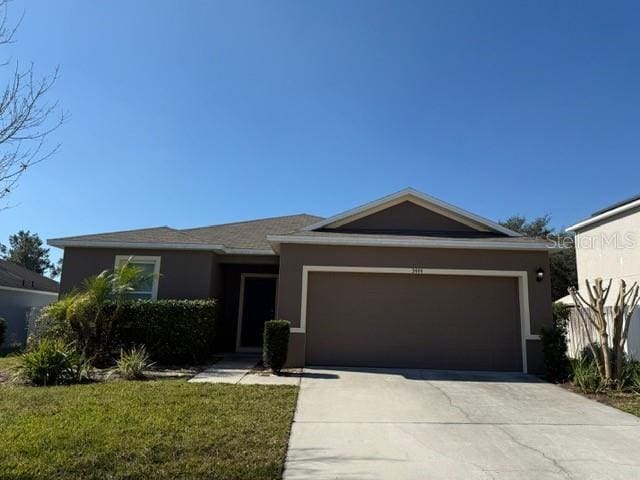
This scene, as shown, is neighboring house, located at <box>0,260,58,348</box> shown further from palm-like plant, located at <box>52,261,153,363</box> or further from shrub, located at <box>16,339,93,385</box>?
shrub, located at <box>16,339,93,385</box>

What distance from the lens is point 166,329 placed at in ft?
36.1

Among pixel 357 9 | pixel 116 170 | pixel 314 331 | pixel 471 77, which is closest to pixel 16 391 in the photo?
pixel 314 331

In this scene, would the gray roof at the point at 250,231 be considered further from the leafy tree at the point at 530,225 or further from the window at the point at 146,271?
the leafy tree at the point at 530,225

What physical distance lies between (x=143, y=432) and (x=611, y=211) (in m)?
16.1

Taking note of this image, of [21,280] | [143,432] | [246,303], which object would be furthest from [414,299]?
[21,280]

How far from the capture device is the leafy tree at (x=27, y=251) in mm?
47156

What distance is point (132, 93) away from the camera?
33.1 feet

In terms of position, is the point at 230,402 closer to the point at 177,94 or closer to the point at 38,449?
the point at 38,449

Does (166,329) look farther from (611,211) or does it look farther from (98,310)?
(611,211)

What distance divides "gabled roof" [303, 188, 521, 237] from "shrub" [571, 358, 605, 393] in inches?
164

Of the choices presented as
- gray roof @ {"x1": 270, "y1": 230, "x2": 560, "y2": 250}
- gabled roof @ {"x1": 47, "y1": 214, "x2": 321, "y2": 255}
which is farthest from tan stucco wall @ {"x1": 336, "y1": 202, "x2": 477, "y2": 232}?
gabled roof @ {"x1": 47, "y1": 214, "x2": 321, "y2": 255}

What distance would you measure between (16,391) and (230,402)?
3.79 meters

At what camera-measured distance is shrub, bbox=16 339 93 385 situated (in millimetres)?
8320

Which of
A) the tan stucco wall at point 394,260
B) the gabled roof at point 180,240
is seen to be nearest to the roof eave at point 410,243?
the tan stucco wall at point 394,260
